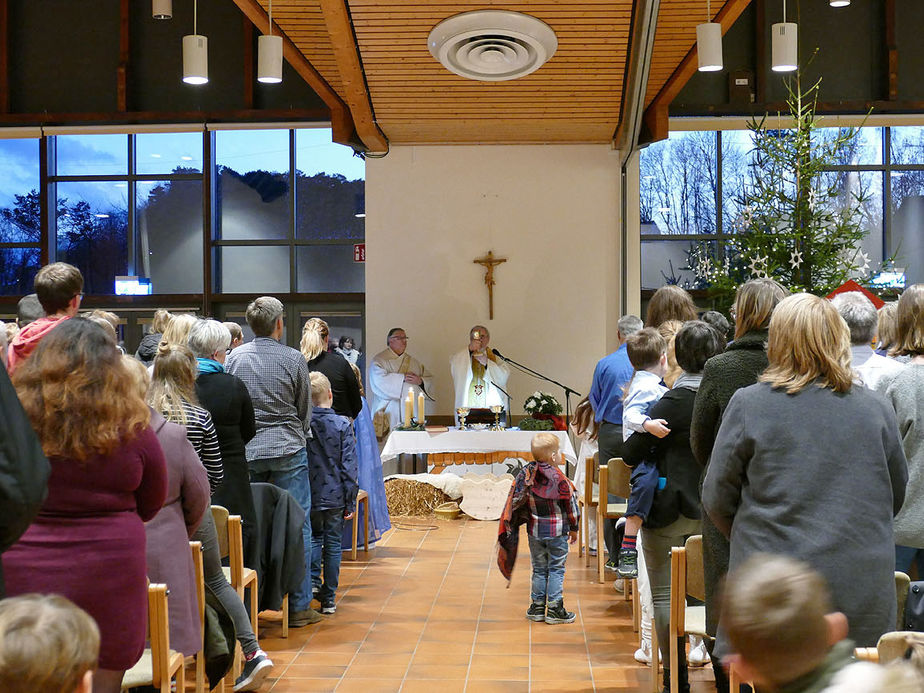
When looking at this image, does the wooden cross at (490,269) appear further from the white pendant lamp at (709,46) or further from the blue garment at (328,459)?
the blue garment at (328,459)

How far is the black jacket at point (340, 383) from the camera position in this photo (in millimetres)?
6418

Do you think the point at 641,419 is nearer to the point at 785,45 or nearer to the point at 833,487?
the point at 833,487

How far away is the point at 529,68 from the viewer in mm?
8477

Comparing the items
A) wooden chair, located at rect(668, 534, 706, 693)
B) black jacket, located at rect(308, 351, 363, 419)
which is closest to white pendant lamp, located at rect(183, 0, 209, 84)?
black jacket, located at rect(308, 351, 363, 419)

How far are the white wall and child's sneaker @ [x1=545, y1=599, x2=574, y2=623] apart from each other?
573 cm

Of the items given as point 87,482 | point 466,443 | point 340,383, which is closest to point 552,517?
point 340,383

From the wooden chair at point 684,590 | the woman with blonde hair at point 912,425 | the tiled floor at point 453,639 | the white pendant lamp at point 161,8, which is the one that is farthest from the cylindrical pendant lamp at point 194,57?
the woman with blonde hair at point 912,425

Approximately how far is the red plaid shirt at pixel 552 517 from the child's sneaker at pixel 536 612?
0.48m

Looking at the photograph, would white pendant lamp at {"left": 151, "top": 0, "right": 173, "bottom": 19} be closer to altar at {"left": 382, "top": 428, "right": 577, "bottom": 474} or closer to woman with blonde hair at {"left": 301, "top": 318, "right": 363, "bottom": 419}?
altar at {"left": 382, "top": 428, "right": 577, "bottom": 474}

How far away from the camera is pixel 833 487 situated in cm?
276

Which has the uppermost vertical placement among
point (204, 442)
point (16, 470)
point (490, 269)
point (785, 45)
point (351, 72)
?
point (785, 45)

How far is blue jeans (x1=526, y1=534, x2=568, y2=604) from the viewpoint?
18.2 feet

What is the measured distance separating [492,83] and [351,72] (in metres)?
1.30

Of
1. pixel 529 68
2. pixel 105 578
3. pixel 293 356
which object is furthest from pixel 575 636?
pixel 529 68
